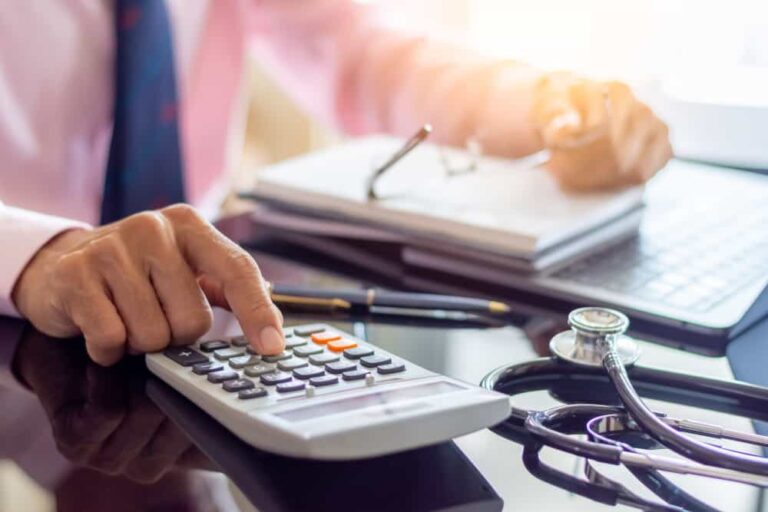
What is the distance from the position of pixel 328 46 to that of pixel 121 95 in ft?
1.21

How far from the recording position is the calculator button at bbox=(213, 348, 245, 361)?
54 centimetres

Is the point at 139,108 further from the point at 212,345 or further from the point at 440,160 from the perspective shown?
the point at 212,345

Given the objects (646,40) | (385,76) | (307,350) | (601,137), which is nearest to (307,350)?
(307,350)

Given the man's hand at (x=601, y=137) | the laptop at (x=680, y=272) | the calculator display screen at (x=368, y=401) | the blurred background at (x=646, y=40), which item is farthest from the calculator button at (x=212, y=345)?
the blurred background at (x=646, y=40)

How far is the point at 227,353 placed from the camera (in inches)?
21.5

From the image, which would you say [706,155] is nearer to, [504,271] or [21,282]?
[504,271]

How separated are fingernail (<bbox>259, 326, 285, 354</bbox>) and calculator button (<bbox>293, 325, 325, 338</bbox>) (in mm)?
28

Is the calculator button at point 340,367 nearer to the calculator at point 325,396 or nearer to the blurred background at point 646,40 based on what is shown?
the calculator at point 325,396

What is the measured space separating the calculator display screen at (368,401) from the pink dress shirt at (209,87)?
0.29 meters

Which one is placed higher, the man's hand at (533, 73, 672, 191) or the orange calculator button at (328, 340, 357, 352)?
the man's hand at (533, 73, 672, 191)

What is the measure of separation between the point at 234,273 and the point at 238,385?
0.10m

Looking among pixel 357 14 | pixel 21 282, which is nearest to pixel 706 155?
pixel 357 14

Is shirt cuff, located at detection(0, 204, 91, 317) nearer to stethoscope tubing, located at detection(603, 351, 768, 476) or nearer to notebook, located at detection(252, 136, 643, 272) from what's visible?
notebook, located at detection(252, 136, 643, 272)

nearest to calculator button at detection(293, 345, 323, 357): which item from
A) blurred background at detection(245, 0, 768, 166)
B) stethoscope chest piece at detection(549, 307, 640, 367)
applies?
stethoscope chest piece at detection(549, 307, 640, 367)
